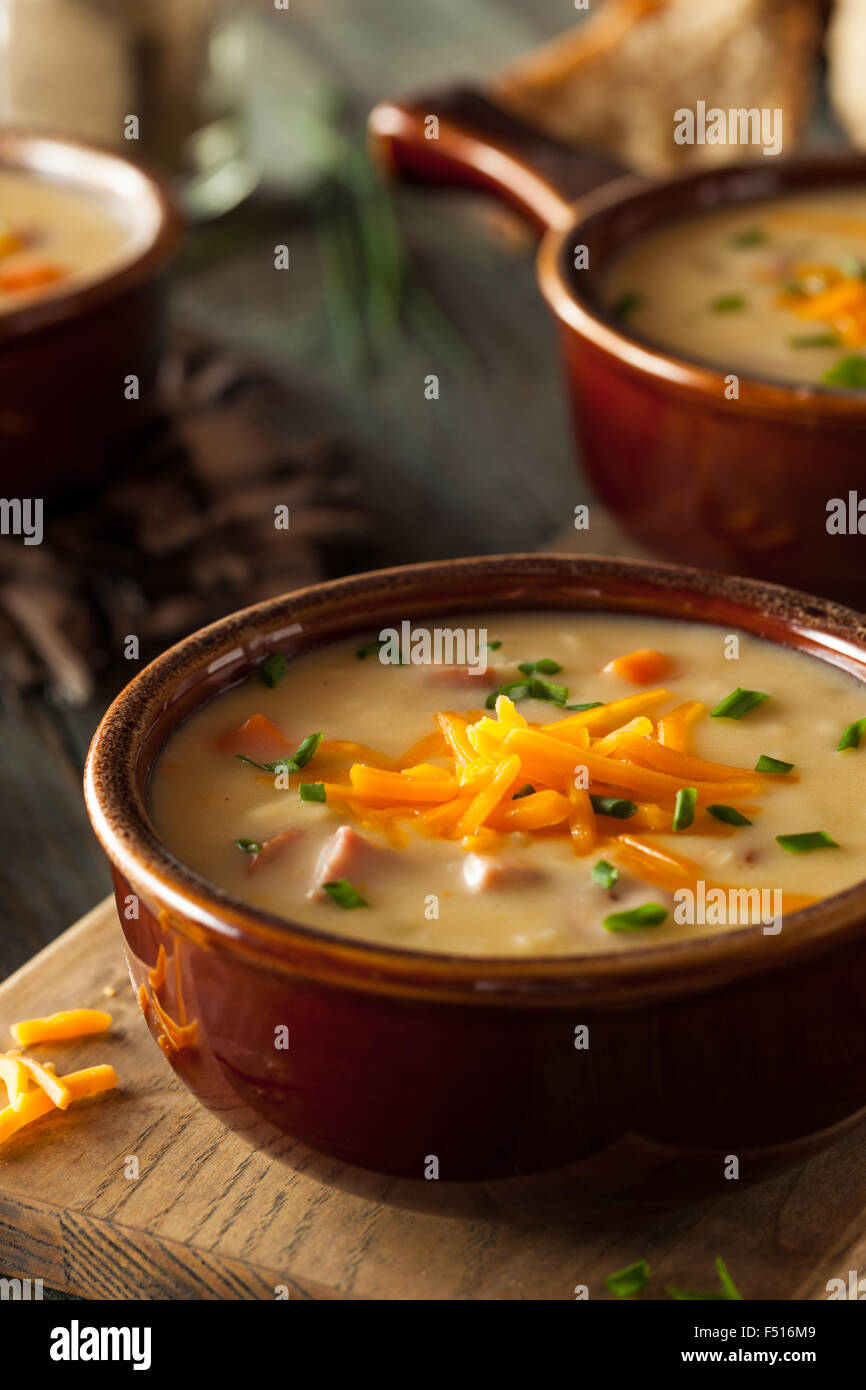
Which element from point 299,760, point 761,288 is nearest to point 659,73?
point 761,288

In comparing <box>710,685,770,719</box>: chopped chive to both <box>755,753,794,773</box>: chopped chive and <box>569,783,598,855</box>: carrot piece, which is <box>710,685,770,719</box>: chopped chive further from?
<box>569,783,598,855</box>: carrot piece

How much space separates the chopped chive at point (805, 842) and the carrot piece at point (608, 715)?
0.24m

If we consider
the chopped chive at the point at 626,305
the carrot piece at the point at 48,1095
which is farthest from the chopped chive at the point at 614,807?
the chopped chive at the point at 626,305

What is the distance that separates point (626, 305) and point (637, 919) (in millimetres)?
1639

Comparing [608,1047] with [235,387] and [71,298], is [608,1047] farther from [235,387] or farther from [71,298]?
[235,387]

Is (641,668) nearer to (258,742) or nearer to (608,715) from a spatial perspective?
(608,715)

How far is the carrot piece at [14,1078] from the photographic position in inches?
72.5

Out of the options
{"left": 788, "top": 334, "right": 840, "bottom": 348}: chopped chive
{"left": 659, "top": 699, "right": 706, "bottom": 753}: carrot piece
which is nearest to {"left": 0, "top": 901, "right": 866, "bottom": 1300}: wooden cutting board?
{"left": 659, "top": 699, "right": 706, "bottom": 753}: carrot piece

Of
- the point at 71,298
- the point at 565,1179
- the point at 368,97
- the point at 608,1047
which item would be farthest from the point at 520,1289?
the point at 368,97

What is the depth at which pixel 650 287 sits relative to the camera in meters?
3.04

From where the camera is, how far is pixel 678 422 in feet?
8.66

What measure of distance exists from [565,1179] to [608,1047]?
0.57 ft

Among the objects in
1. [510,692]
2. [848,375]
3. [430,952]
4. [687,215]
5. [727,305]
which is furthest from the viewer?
[687,215]

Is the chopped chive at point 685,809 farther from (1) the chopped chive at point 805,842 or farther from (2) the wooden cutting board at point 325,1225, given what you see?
(2) the wooden cutting board at point 325,1225
